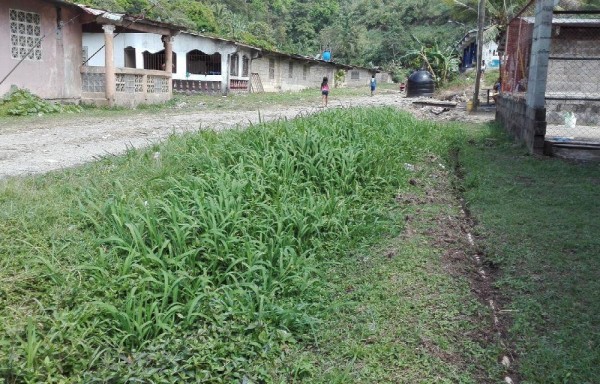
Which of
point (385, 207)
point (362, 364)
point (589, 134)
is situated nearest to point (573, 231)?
point (385, 207)

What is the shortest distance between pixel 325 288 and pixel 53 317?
1657 millimetres

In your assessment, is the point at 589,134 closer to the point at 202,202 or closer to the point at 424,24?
the point at 202,202

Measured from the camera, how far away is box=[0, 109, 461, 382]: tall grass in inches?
116

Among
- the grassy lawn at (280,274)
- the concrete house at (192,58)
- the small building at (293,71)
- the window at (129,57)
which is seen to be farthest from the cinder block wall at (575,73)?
the small building at (293,71)

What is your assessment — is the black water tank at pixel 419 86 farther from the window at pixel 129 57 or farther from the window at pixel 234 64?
the window at pixel 129 57

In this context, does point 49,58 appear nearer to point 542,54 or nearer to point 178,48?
point 178,48

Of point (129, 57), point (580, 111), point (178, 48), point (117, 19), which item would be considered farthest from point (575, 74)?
point (129, 57)

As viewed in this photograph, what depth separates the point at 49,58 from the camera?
1609 cm

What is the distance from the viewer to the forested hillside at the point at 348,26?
50.4m

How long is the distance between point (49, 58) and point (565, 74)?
1353 centimetres

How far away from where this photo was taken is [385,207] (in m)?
5.55

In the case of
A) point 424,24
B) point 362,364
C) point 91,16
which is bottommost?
point 362,364

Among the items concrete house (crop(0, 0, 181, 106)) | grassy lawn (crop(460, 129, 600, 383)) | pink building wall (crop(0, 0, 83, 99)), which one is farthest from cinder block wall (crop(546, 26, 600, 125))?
pink building wall (crop(0, 0, 83, 99))

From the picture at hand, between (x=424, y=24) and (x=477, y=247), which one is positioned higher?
(x=424, y=24)
